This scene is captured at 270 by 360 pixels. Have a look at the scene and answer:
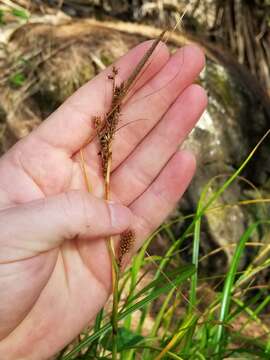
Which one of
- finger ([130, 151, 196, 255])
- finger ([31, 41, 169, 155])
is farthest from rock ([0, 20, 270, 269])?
finger ([130, 151, 196, 255])

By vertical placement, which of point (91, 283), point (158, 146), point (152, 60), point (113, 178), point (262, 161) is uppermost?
point (152, 60)

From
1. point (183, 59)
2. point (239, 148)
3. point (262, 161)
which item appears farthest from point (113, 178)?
point (262, 161)

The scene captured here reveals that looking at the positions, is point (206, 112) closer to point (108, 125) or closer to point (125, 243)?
point (108, 125)

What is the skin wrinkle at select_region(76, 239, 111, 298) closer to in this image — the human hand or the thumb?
the human hand

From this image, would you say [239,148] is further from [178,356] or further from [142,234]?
[178,356]

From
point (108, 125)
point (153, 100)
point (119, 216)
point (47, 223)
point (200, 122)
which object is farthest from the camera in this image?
point (200, 122)

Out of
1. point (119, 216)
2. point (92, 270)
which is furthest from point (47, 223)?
point (92, 270)

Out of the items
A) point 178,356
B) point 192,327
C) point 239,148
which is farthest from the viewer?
point 239,148
